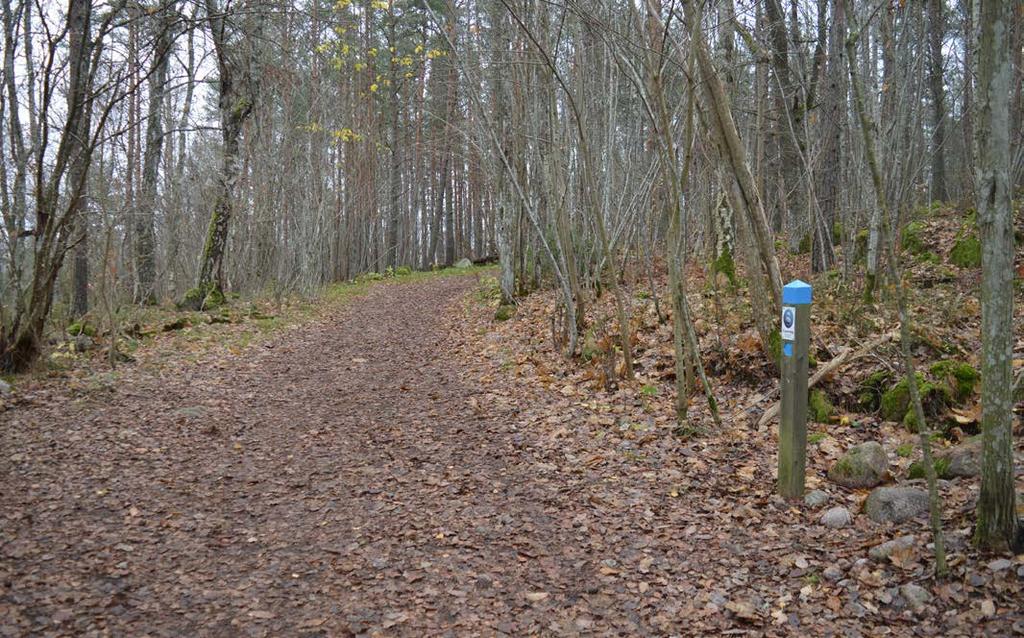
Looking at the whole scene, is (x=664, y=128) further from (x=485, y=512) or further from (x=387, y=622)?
(x=387, y=622)

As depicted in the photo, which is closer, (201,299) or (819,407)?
(819,407)

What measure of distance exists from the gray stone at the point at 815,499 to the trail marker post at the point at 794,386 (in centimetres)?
5

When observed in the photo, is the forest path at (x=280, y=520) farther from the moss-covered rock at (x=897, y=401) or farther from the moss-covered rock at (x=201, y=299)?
the moss-covered rock at (x=201, y=299)

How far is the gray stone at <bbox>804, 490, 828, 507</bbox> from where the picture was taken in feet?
13.4

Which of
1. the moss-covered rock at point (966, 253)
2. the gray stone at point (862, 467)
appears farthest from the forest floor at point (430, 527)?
the moss-covered rock at point (966, 253)

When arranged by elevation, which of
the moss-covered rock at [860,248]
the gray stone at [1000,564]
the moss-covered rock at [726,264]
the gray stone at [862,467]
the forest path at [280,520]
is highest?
the moss-covered rock at [860,248]

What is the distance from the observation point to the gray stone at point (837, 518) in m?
3.78

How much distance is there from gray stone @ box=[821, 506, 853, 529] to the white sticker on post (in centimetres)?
107

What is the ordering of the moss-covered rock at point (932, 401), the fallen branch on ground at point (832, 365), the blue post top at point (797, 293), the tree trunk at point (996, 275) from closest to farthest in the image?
1. the tree trunk at point (996, 275)
2. the blue post top at point (797, 293)
3. the moss-covered rock at point (932, 401)
4. the fallen branch on ground at point (832, 365)

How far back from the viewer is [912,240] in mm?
11133

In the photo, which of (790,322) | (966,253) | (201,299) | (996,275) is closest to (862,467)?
(790,322)

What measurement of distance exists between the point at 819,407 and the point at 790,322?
1.85 m

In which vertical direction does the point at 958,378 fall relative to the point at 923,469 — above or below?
above

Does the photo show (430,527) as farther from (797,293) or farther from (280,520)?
(797,293)
